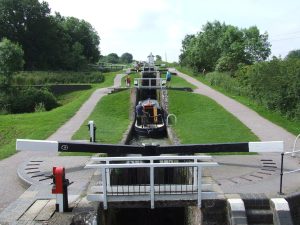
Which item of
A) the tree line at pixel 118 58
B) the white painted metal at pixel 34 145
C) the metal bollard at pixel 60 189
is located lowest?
the metal bollard at pixel 60 189

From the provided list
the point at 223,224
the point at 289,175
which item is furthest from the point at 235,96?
the point at 223,224

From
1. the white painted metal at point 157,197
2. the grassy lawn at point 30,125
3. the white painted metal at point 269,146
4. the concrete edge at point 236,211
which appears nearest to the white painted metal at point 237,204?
the concrete edge at point 236,211

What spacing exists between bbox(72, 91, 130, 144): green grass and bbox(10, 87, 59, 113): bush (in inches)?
194

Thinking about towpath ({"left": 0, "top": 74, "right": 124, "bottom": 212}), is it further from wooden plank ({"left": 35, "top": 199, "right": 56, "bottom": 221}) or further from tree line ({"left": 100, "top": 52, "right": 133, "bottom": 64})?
tree line ({"left": 100, "top": 52, "right": 133, "bottom": 64})

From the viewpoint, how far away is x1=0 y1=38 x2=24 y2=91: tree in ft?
104

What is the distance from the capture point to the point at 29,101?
1172 inches

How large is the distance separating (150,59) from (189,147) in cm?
5149

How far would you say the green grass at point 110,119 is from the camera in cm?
1697

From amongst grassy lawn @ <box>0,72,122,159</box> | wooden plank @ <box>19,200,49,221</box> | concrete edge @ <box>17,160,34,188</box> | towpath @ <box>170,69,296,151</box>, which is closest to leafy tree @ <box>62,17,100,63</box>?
grassy lawn @ <box>0,72,122,159</box>

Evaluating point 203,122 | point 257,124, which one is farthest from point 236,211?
point 203,122

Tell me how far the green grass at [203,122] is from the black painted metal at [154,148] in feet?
17.5

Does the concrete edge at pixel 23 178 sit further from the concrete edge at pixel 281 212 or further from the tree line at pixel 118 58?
the tree line at pixel 118 58

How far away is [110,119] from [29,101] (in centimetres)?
998

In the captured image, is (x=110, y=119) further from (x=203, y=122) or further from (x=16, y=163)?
(x=16, y=163)
